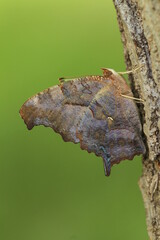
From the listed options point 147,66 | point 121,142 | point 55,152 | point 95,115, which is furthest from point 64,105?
point 55,152

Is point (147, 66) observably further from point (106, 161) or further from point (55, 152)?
point (55, 152)

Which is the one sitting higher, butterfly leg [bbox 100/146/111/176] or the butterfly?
the butterfly

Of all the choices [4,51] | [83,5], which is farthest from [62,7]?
[4,51]

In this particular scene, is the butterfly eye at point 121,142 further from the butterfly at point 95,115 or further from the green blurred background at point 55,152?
the green blurred background at point 55,152

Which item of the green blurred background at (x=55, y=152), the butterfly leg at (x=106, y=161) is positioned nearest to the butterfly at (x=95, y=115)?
the butterfly leg at (x=106, y=161)

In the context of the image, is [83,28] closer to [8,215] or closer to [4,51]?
[4,51]

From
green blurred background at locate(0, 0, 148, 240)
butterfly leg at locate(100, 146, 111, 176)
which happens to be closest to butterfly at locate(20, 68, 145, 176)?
butterfly leg at locate(100, 146, 111, 176)

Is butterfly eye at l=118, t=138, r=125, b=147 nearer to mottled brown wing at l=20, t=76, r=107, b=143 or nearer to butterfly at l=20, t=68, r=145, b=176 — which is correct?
butterfly at l=20, t=68, r=145, b=176
